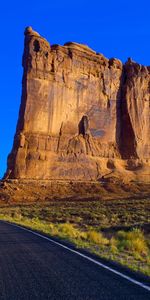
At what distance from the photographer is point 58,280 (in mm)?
7855

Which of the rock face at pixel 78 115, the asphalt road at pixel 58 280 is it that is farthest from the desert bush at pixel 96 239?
the rock face at pixel 78 115

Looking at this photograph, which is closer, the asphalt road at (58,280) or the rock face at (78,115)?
the asphalt road at (58,280)

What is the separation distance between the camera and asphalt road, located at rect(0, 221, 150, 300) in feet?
21.7

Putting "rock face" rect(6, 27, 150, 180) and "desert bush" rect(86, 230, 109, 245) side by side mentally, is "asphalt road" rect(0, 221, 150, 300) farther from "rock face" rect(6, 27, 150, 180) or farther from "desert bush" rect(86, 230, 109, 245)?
"rock face" rect(6, 27, 150, 180)

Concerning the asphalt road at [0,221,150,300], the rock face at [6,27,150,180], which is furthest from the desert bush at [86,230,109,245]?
the rock face at [6,27,150,180]

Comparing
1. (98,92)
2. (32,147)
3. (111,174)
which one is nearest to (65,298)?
(32,147)

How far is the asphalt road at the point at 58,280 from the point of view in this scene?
6621 mm

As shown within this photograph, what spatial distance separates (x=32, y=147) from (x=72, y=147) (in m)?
8.12

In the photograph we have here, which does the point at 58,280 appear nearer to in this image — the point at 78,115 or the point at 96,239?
the point at 96,239

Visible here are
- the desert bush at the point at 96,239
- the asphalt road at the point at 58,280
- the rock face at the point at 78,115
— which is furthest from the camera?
the rock face at the point at 78,115

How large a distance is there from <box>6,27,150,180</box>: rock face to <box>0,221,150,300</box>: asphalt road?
61224 millimetres

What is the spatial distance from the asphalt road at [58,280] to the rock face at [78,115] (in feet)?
201

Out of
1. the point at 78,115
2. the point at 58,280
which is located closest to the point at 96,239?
the point at 58,280

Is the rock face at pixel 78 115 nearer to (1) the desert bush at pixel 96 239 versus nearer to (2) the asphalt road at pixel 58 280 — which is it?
(1) the desert bush at pixel 96 239
